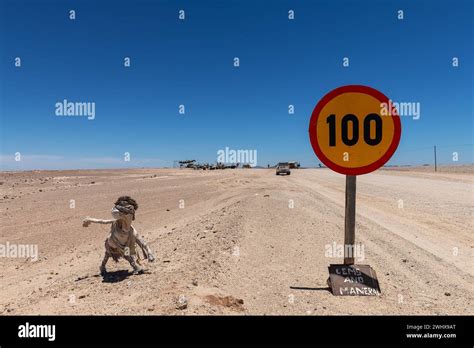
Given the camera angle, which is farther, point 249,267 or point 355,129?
point 249,267

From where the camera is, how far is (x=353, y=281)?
178 inches

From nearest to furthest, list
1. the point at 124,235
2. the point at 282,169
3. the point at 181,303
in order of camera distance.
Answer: the point at 181,303 → the point at 124,235 → the point at 282,169

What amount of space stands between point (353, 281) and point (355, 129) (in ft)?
6.04

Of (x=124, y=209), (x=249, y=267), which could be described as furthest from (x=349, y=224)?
(x=124, y=209)

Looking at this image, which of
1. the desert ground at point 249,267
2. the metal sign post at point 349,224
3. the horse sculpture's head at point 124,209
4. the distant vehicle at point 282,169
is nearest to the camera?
the desert ground at point 249,267

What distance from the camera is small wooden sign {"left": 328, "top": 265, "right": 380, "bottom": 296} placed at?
173 inches

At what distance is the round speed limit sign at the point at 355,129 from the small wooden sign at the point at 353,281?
4.07 feet

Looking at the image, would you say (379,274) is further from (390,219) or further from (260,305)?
(390,219)

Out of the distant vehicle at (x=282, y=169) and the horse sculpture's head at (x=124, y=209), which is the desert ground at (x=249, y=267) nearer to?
the horse sculpture's head at (x=124, y=209)

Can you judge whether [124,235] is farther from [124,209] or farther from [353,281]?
[353,281]

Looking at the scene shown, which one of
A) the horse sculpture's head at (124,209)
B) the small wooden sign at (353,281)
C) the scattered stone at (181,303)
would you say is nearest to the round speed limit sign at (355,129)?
the small wooden sign at (353,281)

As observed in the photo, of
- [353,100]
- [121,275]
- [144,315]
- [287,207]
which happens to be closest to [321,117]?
[353,100]

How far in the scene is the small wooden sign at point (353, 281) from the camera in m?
4.40
